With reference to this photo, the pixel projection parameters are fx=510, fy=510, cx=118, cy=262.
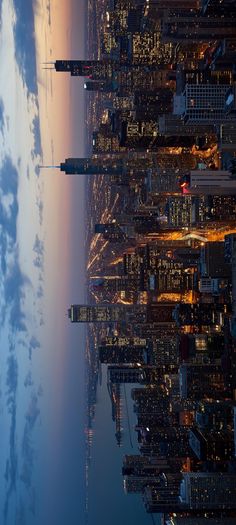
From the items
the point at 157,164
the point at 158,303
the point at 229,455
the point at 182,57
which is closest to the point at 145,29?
the point at 182,57

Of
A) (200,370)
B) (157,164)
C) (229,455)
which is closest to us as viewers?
(229,455)

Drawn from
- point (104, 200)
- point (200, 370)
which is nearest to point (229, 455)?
point (200, 370)

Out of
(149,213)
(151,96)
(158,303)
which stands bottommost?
(158,303)

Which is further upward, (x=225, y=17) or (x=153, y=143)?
(x=225, y=17)

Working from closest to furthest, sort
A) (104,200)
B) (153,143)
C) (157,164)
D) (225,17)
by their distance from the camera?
(225,17), (153,143), (157,164), (104,200)

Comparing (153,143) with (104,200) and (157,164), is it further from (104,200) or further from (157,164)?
(104,200)

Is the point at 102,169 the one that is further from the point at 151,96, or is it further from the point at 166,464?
the point at 166,464

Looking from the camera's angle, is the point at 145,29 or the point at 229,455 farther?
the point at 145,29
